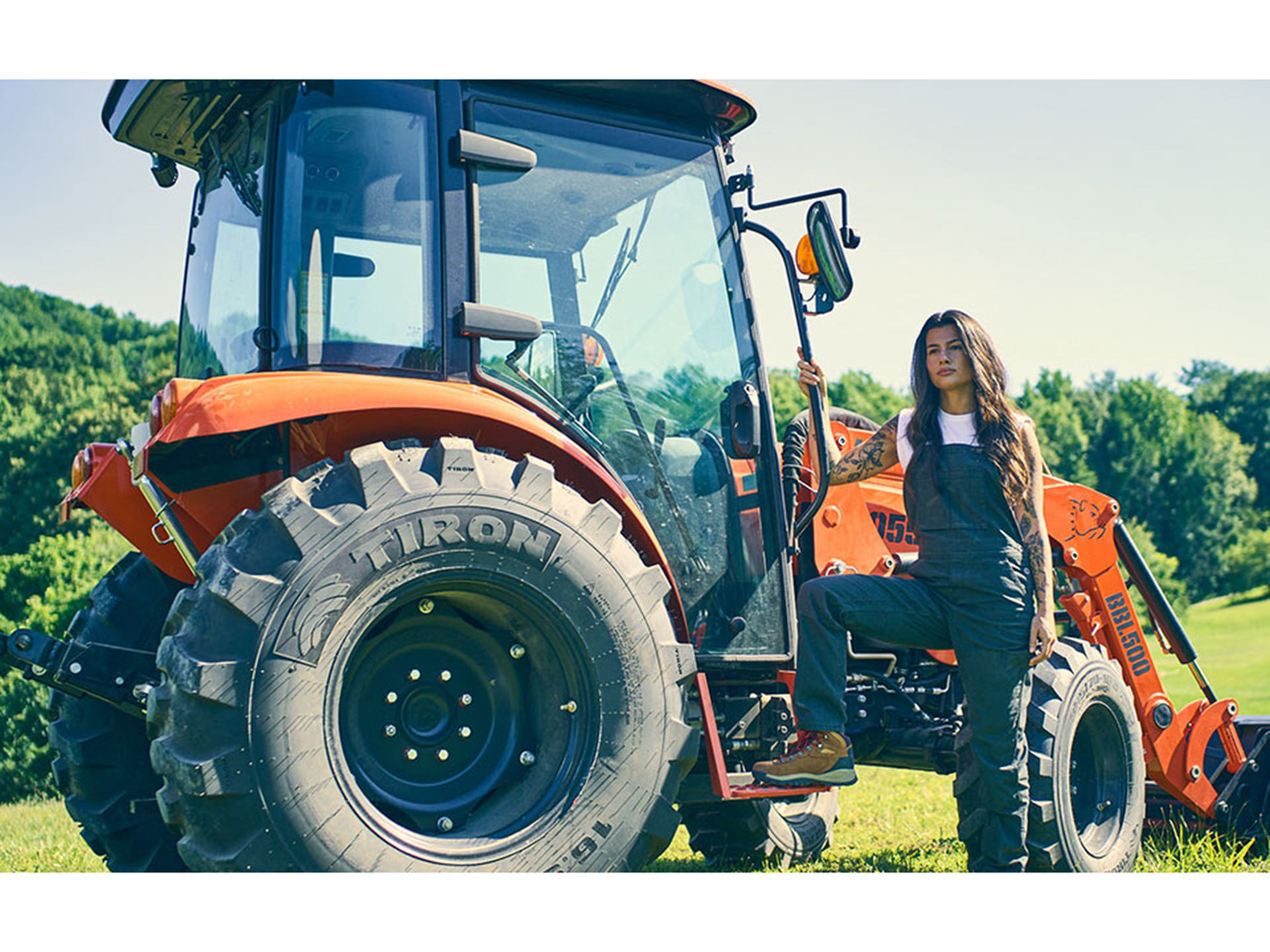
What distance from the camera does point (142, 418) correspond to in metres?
23.5

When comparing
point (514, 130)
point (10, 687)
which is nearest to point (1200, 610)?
point (10, 687)

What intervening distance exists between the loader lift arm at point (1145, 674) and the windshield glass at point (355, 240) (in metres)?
3.27

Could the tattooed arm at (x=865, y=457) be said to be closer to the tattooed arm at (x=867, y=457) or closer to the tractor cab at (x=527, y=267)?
the tattooed arm at (x=867, y=457)

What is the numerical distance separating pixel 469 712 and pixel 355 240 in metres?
1.48

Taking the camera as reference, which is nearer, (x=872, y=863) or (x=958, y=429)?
(x=958, y=429)

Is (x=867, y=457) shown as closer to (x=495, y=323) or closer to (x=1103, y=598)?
(x=495, y=323)

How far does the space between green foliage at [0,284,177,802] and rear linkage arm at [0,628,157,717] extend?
800cm

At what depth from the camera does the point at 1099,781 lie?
16.2 ft

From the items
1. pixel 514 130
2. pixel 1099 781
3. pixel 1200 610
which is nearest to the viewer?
pixel 514 130

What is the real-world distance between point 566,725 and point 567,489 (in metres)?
0.69

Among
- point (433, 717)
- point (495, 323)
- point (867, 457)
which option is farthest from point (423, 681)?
point (867, 457)

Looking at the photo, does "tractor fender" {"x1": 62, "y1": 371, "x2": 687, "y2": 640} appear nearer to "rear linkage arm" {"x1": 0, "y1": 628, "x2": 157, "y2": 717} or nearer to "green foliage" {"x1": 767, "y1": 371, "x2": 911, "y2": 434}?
"rear linkage arm" {"x1": 0, "y1": 628, "x2": 157, "y2": 717}

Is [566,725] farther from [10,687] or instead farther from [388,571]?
[10,687]

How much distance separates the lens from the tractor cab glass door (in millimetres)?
3889
